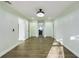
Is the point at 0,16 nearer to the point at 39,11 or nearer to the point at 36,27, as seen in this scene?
the point at 39,11

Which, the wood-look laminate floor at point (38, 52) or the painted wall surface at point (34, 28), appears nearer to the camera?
the wood-look laminate floor at point (38, 52)

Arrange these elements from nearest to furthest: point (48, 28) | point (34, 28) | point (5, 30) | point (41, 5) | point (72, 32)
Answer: point (5, 30)
point (72, 32)
point (41, 5)
point (34, 28)
point (48, 28)

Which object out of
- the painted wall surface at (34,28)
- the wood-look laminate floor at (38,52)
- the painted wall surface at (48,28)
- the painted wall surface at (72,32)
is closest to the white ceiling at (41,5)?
the painted wall surface at (72,32)

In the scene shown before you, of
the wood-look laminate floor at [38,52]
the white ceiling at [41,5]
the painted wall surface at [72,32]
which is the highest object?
the white ceiling at [41,5]

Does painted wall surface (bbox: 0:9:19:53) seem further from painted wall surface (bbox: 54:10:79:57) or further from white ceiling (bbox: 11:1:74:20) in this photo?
painted wall surface (bbox: 54:10:79:57)

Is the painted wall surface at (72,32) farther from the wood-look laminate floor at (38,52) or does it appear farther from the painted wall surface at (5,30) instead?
the painted wall surface at (5,30)

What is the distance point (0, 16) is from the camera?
14.7 ft

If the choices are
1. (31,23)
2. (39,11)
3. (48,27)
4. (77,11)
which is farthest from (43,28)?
(77,11)

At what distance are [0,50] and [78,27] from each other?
3085 mm

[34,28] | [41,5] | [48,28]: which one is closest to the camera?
[41,5]

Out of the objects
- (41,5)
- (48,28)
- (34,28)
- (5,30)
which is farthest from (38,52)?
(48,28)

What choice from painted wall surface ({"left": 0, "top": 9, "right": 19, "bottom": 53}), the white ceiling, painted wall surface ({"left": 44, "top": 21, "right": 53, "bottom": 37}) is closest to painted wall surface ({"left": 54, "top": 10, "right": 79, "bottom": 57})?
the white ceiling

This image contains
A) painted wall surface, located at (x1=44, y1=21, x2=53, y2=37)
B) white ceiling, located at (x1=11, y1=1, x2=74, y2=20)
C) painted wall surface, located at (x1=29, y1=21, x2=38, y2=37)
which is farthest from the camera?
painted wall surface, located at (x1=44, y1=21, x2=53, y2=37)

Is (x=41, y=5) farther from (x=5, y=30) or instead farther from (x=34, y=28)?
(x=34, y=28)
